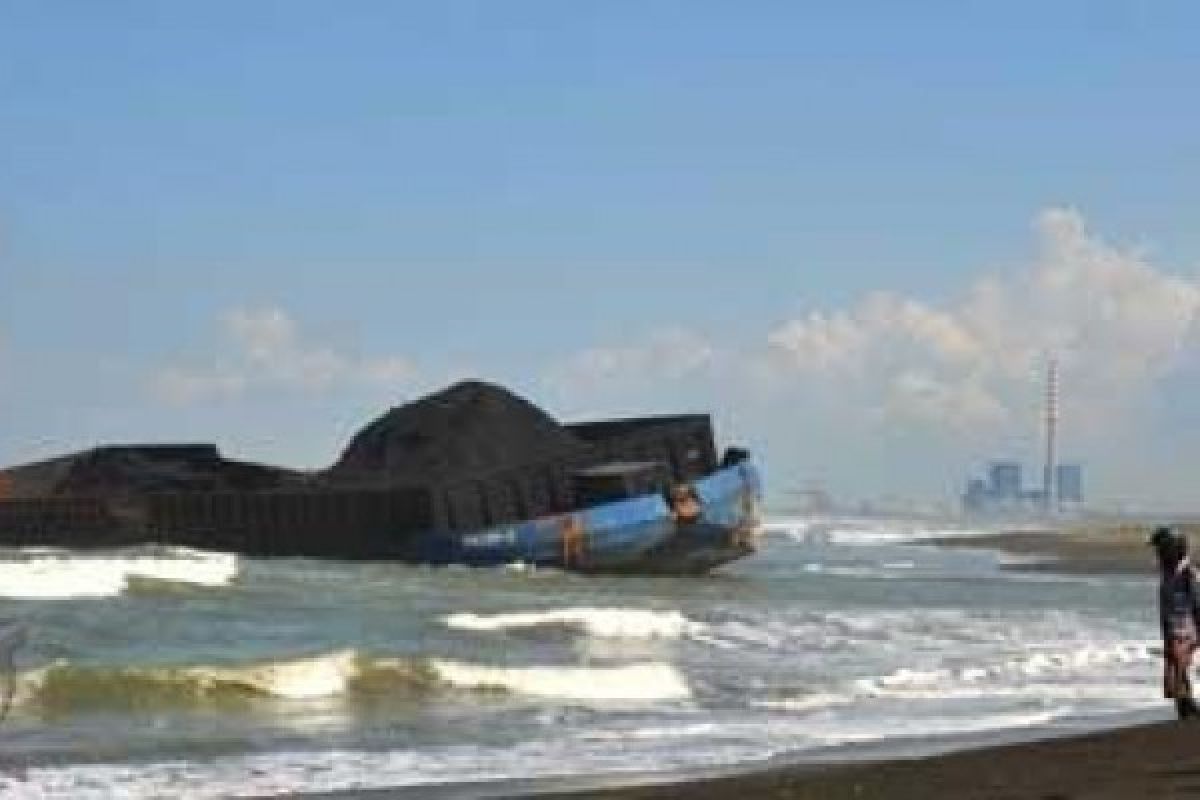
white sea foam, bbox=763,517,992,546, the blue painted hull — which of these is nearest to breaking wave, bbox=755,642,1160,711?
the blue painted hull

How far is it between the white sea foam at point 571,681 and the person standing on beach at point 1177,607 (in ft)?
32.0

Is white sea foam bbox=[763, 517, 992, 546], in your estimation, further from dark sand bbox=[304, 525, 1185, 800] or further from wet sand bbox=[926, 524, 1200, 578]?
dark sand bbox=[304, 525, 1185, 800]

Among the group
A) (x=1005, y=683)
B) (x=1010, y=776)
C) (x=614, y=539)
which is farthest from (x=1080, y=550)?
(x=1010, y=776)

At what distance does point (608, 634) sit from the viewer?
35750 mm

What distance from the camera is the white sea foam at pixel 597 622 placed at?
35.4 meters

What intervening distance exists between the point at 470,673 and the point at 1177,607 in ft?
40.5

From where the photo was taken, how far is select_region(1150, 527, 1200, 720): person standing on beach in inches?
624

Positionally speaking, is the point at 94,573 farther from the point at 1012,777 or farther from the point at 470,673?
the point at 1012,777

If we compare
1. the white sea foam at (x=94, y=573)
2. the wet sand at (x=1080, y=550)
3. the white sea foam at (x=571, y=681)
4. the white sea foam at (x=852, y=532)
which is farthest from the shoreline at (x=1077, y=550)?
the white sea foam at (x=571, y=681)

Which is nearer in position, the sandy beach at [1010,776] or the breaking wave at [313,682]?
the sandy beach at [1010,776]

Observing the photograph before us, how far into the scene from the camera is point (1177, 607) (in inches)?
635

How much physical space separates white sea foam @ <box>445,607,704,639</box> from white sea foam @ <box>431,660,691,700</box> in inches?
275

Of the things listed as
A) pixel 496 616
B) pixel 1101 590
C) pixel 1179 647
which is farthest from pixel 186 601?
pixel 1101 590

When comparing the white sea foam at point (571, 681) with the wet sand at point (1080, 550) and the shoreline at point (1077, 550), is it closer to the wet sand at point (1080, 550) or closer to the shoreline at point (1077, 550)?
the shoreline at point (1077, 550)
